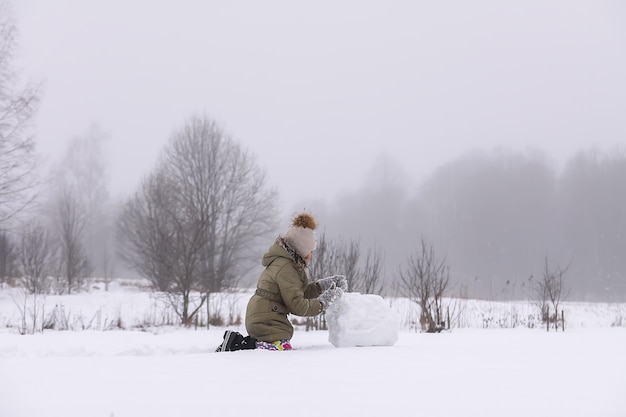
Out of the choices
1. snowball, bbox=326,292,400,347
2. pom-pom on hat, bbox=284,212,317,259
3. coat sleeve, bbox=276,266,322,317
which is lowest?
snowball, bbox=326,292,400,347

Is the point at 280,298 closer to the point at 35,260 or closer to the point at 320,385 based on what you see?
the point at 320,385

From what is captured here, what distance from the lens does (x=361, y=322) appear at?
3.89m

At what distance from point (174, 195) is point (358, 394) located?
20100 mm

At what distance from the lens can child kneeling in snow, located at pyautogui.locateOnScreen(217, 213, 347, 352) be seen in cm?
362

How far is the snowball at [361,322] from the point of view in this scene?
3.86 m

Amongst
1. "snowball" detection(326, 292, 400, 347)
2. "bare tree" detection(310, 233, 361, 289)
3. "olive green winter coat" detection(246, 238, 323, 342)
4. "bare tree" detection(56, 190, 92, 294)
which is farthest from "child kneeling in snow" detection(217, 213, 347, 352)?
"bare tree" detection(56, 190, 92, 294)

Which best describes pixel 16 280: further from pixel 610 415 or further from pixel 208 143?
pixel 610 415

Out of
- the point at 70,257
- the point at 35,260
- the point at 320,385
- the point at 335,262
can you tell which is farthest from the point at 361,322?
the point at 70,257

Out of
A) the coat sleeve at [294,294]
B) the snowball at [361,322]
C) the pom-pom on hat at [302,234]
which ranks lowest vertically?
the snowball at [361,322]

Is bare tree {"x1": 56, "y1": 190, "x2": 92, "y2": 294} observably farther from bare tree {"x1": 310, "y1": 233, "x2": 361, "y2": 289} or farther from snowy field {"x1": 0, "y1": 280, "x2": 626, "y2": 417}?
snowy field {"x1": 0, "y1": 280, "x2": 626, "y2": 417}

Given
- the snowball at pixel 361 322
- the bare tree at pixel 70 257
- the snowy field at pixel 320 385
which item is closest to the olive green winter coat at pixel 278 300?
the snowball at pixel 361 322

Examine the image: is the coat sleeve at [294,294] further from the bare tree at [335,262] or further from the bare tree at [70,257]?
the bare tree at [70,257]

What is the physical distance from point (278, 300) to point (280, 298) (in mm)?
23

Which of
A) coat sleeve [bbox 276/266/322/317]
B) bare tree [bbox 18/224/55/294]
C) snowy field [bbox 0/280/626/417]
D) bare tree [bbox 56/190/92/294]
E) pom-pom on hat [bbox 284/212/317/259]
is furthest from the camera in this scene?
bare tree [bbox 56/190/92/294]
